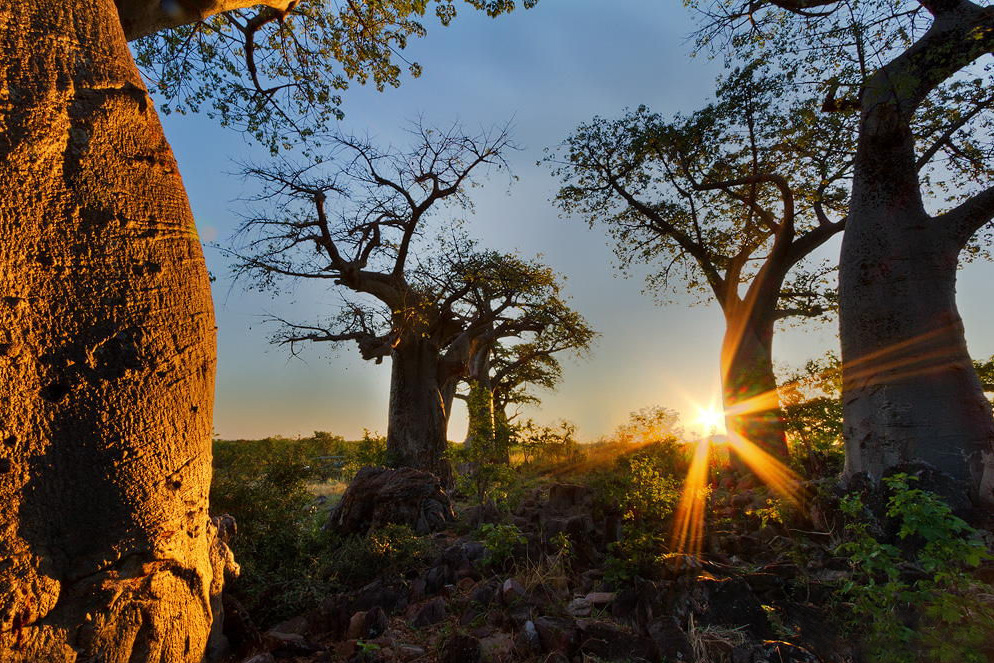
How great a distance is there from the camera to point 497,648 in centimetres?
254

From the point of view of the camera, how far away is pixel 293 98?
6.04 m

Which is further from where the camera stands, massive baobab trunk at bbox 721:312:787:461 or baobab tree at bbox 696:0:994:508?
massive baobab trunk at bbox 721:312:787:461

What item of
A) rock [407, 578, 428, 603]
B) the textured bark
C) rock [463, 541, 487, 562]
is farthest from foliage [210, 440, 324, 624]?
the textured bark

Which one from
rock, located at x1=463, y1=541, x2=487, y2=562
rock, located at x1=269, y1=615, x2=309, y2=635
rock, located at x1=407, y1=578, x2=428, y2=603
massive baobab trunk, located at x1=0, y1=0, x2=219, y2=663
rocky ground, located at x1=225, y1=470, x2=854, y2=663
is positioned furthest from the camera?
rock, located at x1=463, y1=541, x2=487, y2=562

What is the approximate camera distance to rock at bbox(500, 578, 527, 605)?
121 inches

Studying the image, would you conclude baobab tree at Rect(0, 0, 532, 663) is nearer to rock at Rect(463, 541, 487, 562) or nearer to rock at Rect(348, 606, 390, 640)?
rock at Rect(348, 606, 390, 640)

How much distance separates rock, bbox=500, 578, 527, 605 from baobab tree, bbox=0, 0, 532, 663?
5.63 ft

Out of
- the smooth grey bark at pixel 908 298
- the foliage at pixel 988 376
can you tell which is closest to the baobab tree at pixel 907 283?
the smooth grey bark at pixel 908 298

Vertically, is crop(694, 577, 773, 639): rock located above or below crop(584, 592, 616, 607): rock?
above

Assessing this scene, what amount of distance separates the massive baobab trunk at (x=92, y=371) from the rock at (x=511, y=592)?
1720 millimetres

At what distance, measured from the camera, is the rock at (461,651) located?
95.9 inches

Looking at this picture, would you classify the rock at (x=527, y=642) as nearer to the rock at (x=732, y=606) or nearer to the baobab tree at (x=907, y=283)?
the rock at (x=732, y=606)

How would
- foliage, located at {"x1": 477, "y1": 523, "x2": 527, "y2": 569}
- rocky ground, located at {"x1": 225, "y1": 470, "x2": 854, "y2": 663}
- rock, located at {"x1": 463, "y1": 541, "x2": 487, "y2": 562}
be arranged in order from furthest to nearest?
rock, located at {"x1": 463, "y1": 541, "x2": 487, "y2": 562} < foliage, located at {"x1": 477, "y1": 523, "x2": 527, "y2": 569} < rocky ground, located at {"x1": 225, "y1": 470, "x2": 854, "y2": 663}

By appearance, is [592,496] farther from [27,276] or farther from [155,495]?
[27,276]
